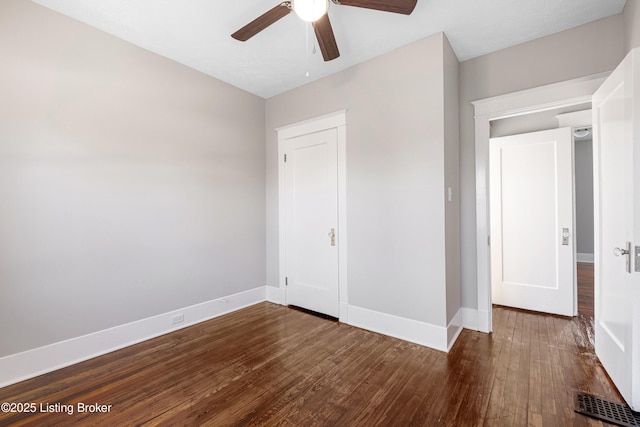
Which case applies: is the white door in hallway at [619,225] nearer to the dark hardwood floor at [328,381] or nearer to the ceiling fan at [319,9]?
the dark hardwood floor at [328,381]

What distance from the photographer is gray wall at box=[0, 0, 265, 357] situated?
2.06 meters

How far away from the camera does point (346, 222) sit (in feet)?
10.2

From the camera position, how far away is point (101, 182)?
96.0 inches

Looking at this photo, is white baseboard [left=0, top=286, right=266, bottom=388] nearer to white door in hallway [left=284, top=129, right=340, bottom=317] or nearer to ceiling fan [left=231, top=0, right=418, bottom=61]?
white door in hallway [left=284, top=129, right=340, bottom=317]

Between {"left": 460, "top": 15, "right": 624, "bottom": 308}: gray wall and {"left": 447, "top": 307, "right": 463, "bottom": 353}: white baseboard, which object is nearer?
{"left": 460, "top": 15, "right": 624, "bottom": 308}: gray wall

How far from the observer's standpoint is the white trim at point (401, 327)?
8.09 feet

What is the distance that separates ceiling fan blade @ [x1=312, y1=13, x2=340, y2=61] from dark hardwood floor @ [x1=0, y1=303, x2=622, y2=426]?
8.23 ft

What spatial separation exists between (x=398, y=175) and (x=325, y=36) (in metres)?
1.37

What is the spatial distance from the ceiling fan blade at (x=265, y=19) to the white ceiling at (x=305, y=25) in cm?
29

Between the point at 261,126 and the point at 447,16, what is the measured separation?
2.52 meters

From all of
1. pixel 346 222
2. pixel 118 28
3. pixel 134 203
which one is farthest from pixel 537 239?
pixel 118 28

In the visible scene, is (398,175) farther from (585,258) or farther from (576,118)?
(585,258)

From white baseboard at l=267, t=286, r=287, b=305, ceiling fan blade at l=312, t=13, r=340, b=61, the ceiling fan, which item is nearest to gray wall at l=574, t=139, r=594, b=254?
white baseboard at l=267, t=286, r=287, b=305

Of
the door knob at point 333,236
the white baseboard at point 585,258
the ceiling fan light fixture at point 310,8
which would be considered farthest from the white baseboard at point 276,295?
the white baseboard at point 585,258
